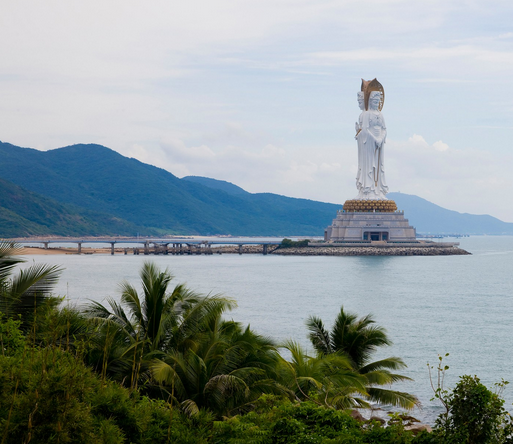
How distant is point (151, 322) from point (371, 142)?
7641cm

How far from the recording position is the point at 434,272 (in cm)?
6378

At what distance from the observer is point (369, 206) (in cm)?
8638

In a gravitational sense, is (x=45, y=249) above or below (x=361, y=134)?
below

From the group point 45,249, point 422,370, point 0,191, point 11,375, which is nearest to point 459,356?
point 422,370

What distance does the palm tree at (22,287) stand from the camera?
1147cm

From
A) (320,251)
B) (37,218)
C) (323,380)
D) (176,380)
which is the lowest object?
(323,380)

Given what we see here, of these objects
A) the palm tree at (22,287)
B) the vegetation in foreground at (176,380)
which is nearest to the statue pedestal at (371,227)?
the vegetation in foreground at (176,380)

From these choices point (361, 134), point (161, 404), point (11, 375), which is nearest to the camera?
point (11, 375)

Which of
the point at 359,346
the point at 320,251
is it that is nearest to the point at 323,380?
the point at 359,346

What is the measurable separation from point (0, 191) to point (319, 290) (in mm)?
117768

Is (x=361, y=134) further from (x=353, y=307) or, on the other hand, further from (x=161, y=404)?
(x=161, y=404)

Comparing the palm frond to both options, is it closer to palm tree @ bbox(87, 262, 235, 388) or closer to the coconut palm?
the coconut palm

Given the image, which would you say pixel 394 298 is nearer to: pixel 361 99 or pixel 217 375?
pixel 217 375

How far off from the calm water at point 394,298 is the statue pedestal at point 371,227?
8.71 meters
